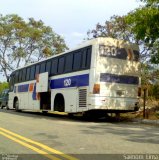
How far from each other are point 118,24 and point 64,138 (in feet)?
59.5

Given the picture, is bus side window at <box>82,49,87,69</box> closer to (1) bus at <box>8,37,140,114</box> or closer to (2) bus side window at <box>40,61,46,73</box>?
(1) bus at <box>8,37,140,114</box>

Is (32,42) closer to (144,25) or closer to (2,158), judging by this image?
(144,25)

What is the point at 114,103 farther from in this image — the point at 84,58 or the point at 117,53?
the point at 84,58

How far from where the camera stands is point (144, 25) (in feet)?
60.7

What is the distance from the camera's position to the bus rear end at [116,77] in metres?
17.6

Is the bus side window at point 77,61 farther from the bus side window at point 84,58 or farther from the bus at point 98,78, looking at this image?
the bus side window at point 84,58

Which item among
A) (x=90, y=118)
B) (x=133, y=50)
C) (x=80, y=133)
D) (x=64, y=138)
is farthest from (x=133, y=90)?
(x=64, y=138)

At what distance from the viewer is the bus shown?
57.7 feet

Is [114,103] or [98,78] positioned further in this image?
[114,103]

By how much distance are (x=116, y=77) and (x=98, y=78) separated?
1.07 m

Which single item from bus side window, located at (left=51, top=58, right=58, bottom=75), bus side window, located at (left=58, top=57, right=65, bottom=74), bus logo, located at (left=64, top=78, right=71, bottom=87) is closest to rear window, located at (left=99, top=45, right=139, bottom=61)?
bus logo, located at (left=64, top=78, right=71, bottom=87)

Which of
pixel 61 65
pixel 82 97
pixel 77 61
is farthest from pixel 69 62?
pixel 82 97

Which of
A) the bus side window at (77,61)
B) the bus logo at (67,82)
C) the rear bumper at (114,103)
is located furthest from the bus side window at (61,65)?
the rear bumper at (114,103)

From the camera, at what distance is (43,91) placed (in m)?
22.6
